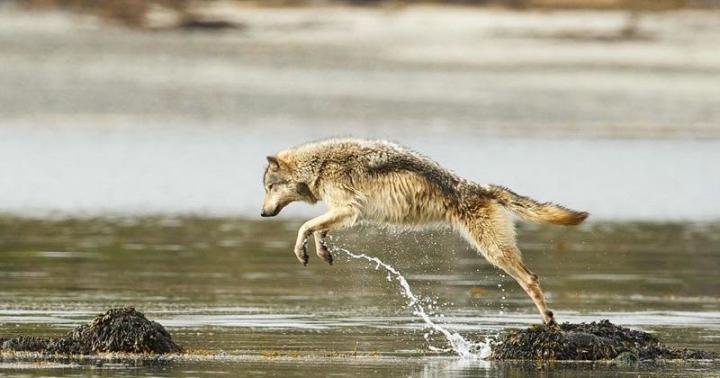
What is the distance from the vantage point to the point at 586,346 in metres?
11.9

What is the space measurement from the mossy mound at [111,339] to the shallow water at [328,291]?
0.29 meters

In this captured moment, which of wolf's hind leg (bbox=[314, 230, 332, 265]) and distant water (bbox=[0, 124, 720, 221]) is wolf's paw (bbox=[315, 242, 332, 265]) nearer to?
wolf's hind leg (bbox=[314, 230, 332, 265])

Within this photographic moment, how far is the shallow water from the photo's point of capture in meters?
11.6

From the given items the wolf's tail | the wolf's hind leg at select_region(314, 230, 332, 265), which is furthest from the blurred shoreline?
the wolf's tail

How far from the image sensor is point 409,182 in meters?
12.7

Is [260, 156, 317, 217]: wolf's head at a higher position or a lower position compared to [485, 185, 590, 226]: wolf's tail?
higher

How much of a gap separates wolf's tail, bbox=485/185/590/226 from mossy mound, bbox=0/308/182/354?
97.4 inches

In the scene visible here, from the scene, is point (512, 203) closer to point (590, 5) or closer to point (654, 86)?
point (654, 86)

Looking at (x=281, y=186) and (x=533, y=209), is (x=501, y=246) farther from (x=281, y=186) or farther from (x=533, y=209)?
(x=281, y=186)

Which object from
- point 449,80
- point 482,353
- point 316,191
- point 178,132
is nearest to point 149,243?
point 316,191

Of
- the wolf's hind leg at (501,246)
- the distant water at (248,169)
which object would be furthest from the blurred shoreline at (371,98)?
the wolf's hind leg at (501,246)

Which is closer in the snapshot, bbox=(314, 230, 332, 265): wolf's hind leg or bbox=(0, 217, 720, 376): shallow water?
bbox=(0, 217, 720, 376): shallow water

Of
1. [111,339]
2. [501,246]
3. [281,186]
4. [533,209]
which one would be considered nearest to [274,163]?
[281,186]

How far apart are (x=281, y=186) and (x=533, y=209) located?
177cm
